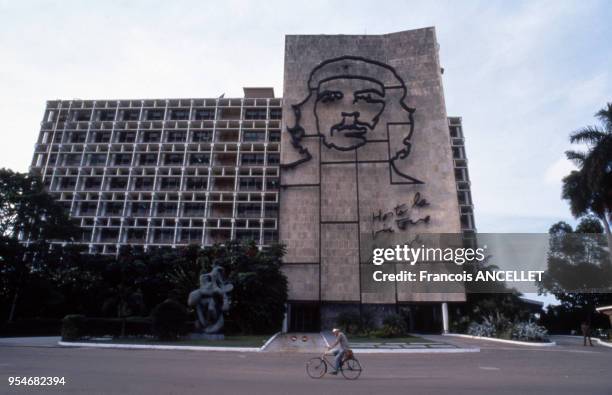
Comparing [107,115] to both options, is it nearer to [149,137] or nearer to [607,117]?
[149,137]

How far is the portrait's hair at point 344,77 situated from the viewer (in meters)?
44.8

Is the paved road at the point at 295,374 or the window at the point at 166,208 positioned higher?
the window at the point at 166,208

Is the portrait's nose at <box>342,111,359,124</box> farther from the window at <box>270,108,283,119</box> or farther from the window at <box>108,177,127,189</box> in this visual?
the window at <box>108,177,127,189</box>

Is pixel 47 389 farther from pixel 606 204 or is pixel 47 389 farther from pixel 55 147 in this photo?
pixel 55 147

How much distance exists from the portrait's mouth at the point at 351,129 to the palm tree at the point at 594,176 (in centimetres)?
1881

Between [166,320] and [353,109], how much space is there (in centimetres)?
3168

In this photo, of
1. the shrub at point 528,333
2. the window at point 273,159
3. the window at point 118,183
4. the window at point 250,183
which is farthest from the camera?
Result: the window at point 273,159

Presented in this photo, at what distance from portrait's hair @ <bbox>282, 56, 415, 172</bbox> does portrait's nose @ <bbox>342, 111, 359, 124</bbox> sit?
9.40ft

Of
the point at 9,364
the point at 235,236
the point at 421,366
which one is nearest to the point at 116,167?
the point at 235,236

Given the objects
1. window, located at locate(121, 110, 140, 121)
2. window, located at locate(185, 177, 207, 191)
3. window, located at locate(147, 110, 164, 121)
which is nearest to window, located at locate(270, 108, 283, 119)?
window, located at locate(185, 177, 207, 191)

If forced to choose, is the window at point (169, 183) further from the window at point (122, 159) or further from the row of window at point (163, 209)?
the window at point (122, 159)

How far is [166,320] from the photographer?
2227 centimetres

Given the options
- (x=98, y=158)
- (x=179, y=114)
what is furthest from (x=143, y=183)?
(x=179, y=114)

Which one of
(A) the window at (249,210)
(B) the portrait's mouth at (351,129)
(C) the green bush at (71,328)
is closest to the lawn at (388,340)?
(C) the green bush at (71,328)
